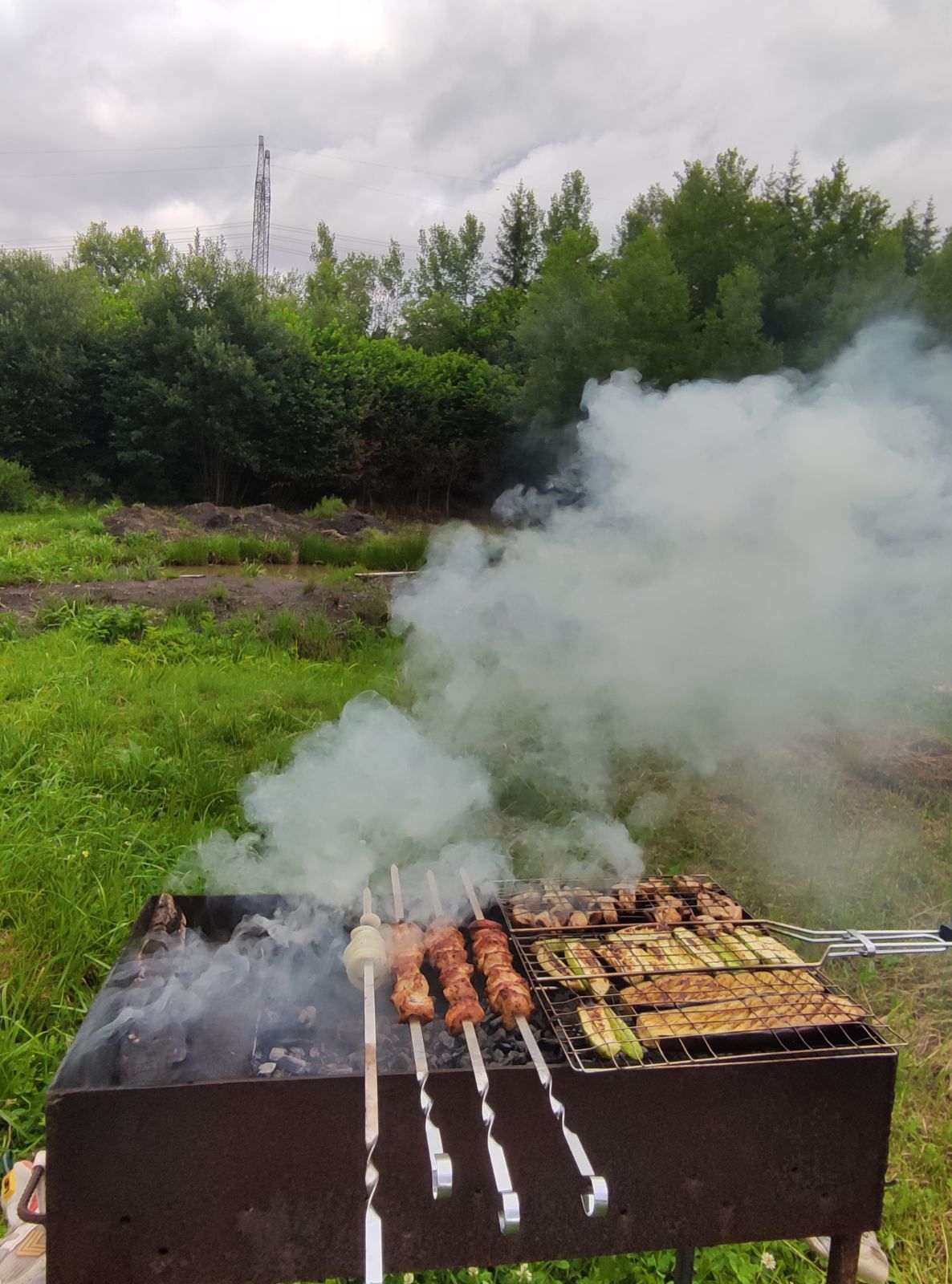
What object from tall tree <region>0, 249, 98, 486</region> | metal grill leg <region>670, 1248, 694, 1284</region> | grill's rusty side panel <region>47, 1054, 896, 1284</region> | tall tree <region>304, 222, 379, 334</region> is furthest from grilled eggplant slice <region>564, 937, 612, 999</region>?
tall tree <region>304, 222, 379, 334</region>

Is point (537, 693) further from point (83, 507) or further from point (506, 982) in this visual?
point (83, 507)

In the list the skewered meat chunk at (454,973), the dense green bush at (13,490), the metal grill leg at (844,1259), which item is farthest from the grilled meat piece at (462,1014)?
the dense green bush at (13,490)

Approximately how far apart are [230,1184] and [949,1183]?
7.74ft

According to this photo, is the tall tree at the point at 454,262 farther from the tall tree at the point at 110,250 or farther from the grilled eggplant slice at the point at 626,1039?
the grilled eggplant slice at the point at 626,1039

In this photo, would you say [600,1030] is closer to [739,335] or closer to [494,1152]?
[494,1152]

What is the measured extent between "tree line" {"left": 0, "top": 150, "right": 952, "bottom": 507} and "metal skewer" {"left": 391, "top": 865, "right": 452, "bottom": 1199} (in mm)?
8961

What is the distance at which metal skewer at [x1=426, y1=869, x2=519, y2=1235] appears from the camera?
1.54 metres

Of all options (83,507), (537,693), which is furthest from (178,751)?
(83,507)

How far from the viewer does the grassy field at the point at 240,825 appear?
9.14ft

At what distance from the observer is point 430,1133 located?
175 centimetres

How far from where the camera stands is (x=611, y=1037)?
208cm

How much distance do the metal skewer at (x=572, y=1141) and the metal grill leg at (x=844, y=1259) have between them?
2.39ft

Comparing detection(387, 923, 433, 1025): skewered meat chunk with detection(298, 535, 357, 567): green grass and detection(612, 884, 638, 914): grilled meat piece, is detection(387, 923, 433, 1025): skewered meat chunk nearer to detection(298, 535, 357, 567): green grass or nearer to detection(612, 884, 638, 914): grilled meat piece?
detection(612, 884, 638, 914): grilled meat piece

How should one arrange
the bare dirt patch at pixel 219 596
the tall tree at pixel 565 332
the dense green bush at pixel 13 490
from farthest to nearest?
the dense green bush at pixel 13 490 < the tall tree at pixel 565 332 < the bare dirt patch at pixel 219 596
